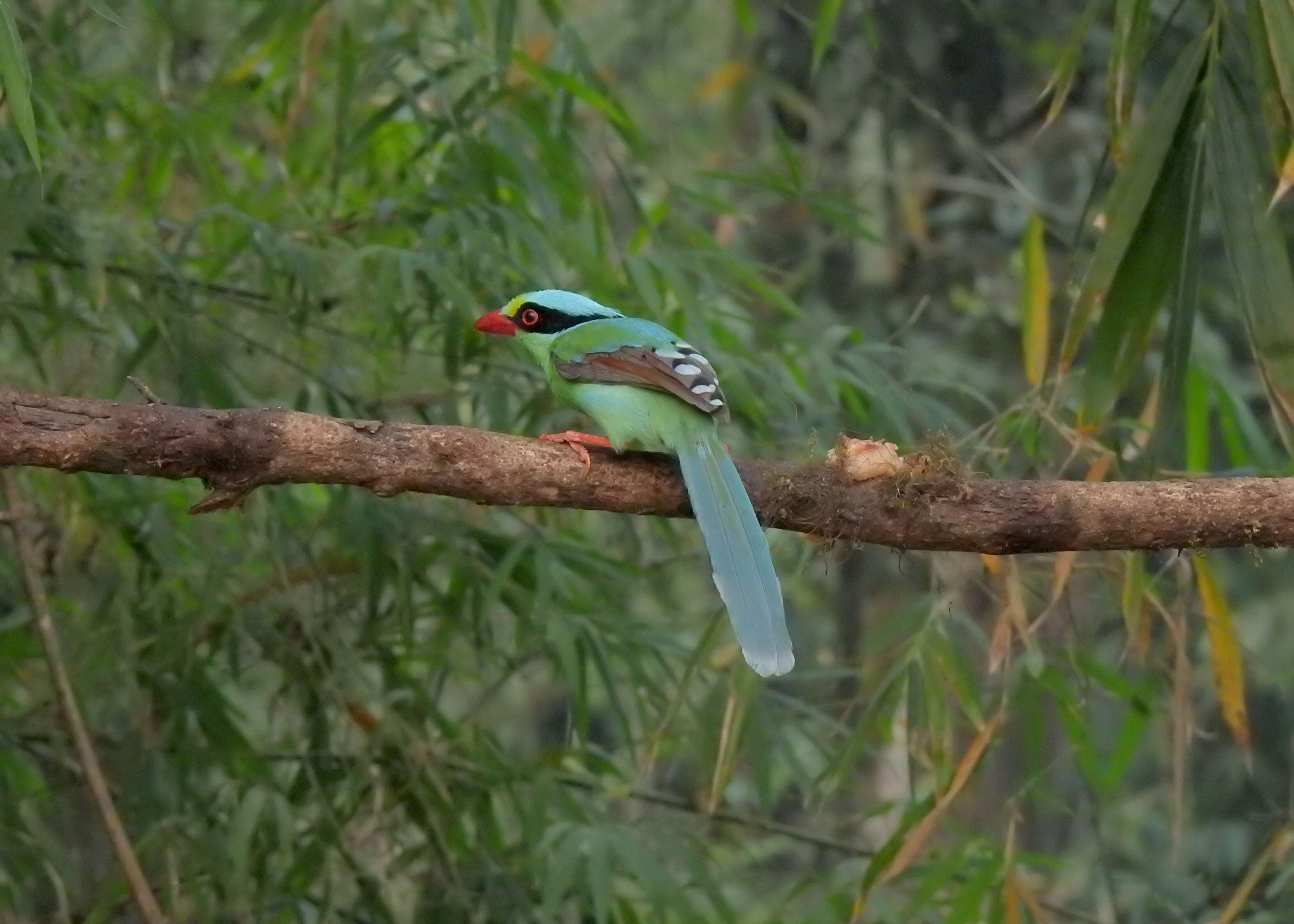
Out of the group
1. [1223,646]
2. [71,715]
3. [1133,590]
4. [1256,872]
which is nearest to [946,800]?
[1133,590]

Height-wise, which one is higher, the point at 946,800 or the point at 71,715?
the point at 71,715

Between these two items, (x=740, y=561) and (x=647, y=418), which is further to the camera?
(x=647, y=418)

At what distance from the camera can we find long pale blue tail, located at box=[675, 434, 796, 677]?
2580 millimetres

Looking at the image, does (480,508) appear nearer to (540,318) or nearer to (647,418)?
(540,318)

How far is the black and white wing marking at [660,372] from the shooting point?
278 cm

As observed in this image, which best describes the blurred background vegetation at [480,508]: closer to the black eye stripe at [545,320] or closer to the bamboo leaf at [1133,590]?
the bamboo leaf at [1133,590]

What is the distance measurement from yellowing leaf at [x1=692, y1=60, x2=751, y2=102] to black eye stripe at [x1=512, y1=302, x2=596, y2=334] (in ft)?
8.94

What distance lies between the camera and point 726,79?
571cm

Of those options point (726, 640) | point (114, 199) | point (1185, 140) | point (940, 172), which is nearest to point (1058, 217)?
point (940, 172)

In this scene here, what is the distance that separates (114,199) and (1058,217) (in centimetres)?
384

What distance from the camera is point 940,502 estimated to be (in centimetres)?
250

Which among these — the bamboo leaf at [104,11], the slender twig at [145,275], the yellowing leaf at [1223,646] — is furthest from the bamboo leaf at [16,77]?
the yellowing leaf at [1223,646]

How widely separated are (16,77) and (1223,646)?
257 centimetres

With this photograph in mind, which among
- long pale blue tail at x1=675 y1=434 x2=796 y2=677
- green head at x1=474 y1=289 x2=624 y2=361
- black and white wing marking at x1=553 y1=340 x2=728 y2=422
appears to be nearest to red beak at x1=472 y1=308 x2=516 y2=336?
green head at x1=474 y1=289 x2=624 y2=361
